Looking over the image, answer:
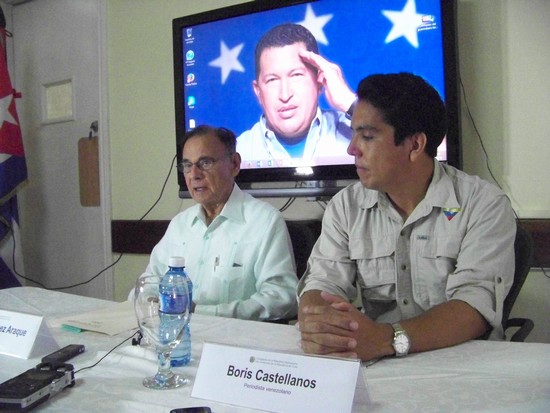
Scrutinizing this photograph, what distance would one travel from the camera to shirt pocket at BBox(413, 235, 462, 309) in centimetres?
130

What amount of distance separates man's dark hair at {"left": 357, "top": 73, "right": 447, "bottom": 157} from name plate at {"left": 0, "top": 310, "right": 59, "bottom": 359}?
102 cm

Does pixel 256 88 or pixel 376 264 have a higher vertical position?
pixel 256 88

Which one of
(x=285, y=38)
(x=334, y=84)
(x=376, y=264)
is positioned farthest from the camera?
(x=285, y=38)

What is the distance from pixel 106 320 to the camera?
1274 millimetres

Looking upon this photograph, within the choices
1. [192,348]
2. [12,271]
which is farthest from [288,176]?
[12,271]

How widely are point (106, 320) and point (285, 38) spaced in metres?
1.50

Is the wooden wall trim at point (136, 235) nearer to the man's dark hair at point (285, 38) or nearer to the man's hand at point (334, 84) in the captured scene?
the man's dark hair at point (285, 38)

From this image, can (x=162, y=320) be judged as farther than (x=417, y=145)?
No

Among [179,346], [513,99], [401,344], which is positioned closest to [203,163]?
[179,346]

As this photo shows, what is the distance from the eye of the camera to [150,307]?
99cm

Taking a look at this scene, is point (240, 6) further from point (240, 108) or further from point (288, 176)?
point (288, 176)

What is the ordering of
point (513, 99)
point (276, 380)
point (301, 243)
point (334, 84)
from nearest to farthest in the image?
point (276, 380) → point (301, 243) → point (513, 99) → point (334, 84)

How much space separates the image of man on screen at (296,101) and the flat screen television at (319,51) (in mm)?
15

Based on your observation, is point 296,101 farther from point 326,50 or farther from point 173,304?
point 173,304
